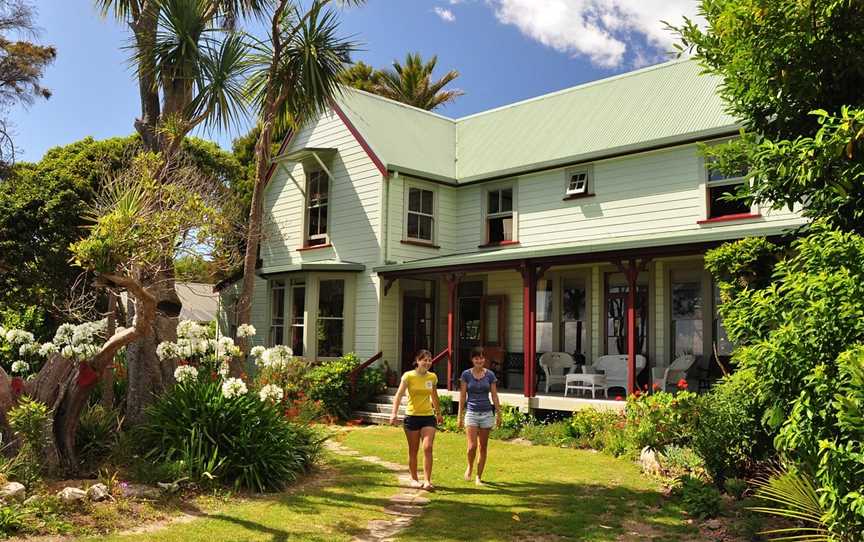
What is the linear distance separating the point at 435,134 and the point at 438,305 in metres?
5.37

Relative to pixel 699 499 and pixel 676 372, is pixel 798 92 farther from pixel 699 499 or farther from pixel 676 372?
pixel 676 372

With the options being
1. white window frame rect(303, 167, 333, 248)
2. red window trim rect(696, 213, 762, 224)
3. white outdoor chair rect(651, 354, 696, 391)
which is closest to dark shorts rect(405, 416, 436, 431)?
white outdoor chair rect(651, 354, 696, 391)

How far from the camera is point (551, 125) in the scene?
19172 millimetres

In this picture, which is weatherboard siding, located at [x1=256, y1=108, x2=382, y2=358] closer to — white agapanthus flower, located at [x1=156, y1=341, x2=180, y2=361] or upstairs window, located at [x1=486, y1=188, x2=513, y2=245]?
upstairs window, located at [x1=486, y1=188, x2=513, y2=245]

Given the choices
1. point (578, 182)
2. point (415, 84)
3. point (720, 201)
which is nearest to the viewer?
point (720, 201)

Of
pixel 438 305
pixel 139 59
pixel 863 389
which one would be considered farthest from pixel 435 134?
pixel 863 389

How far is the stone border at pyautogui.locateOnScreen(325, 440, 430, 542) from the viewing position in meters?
7.16

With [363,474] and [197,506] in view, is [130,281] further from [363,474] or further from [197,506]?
[363,474]

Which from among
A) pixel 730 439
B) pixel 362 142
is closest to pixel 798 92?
pixel 730 439

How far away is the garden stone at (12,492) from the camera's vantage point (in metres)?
6.90

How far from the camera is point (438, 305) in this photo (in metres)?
19.4

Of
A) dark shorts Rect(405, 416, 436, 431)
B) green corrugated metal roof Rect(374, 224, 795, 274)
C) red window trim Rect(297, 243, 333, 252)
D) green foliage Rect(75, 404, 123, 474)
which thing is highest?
red window trim Rect(297, 243, 333, 252)

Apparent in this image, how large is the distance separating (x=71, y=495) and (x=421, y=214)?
12.7 m

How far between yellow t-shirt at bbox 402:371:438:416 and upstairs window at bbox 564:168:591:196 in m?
9.23
